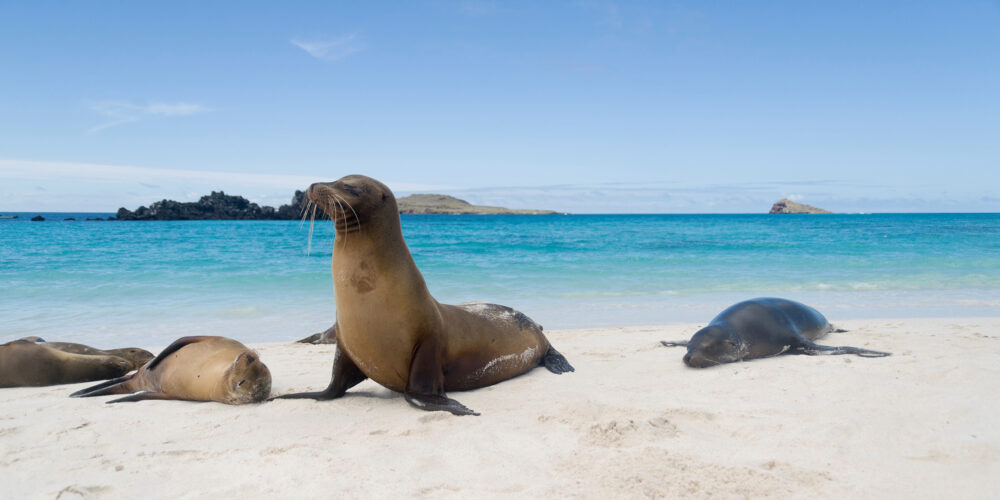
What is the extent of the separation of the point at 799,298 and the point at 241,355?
9340 millimetres

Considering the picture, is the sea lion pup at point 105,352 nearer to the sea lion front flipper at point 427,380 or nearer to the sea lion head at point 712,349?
the sea lion front flipper at point 427,380

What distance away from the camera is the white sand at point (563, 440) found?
8.41ft

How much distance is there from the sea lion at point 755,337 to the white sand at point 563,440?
356 mm

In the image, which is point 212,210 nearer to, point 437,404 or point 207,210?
point 207,210

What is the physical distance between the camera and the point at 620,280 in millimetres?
13633

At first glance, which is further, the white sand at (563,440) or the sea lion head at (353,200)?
the sea lion head at (353,200)

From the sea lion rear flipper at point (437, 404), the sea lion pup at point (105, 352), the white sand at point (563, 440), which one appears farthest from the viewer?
the sea lion pup at point (105, 352)

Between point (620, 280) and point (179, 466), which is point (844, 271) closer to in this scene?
point (620, 280)

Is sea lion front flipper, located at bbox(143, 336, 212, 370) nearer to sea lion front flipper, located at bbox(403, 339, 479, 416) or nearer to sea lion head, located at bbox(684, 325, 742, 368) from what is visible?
sea lion front flipper, located at bbox(403, 339, 479, 416)

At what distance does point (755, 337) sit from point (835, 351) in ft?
2.10

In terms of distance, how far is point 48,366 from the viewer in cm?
496

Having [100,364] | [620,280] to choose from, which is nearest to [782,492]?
[100,364]

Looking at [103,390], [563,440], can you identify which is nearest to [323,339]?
[103,390]

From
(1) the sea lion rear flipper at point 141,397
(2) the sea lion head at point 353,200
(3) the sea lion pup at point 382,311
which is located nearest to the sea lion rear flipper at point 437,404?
(3) the sea lion pup at point 382,311
